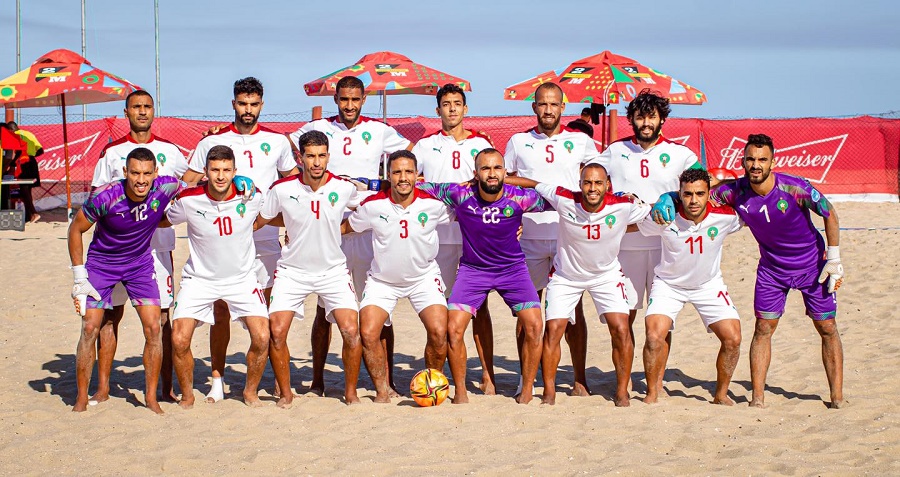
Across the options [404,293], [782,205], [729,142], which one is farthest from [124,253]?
[729,142]

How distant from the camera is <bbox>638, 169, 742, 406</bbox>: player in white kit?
7020 millimetres

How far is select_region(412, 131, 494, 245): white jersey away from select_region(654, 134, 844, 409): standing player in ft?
5.06

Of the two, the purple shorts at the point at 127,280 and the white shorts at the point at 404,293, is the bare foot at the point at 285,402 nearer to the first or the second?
the white shorts at the point at 404,293

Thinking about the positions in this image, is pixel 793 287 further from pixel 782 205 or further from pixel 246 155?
pixel 246 155

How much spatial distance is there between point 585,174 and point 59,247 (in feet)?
32.6

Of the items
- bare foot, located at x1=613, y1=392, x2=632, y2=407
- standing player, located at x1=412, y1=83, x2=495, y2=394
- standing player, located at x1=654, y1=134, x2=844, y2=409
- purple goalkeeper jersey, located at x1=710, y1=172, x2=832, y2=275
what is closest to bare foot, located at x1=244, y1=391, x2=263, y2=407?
standing player, located at x1=412, y1=83, x2=495, y2=394

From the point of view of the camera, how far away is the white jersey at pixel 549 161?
7547mm

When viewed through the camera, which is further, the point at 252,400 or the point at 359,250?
the point at 359,250

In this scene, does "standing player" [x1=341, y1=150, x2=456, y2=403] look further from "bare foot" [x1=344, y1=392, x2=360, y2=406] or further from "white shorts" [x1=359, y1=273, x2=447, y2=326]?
"bare foot" [x1=344, y1=392, x2=360, y2=406]

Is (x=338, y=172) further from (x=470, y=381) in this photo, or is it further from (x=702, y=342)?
(x=702, y=342)

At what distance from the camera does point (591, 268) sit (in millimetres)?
7160

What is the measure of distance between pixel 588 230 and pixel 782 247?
1.41 metres

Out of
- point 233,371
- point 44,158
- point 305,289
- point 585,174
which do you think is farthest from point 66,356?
point 44,158

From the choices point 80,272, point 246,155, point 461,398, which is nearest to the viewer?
point 80,272
